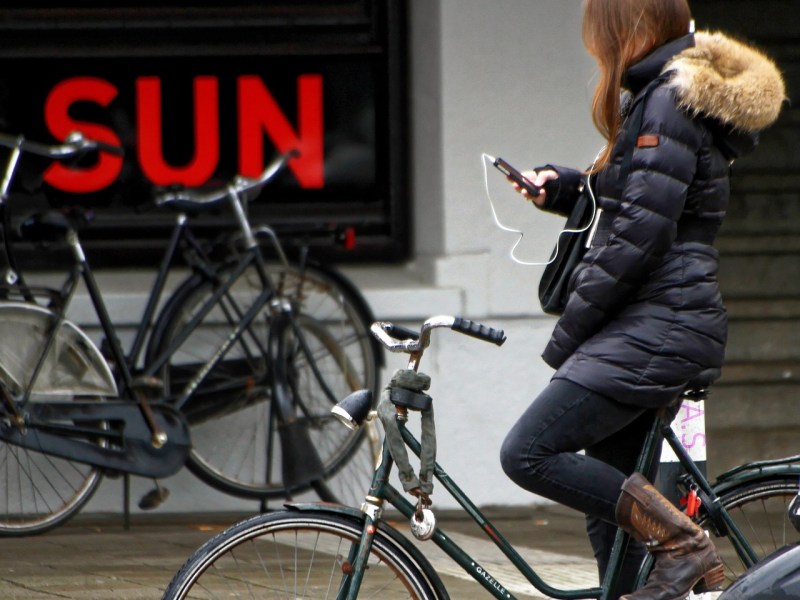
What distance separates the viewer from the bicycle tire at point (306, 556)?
3.58 meters

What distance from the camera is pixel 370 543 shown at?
3584 mm

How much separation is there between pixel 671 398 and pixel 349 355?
3337 mm

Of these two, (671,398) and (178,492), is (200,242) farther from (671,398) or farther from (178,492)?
(671,398)

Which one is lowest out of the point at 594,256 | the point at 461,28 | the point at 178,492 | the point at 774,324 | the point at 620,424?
the point at 178,492

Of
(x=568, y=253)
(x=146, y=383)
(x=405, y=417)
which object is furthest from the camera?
(x=146, y=383)

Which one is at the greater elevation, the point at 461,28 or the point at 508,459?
the point at 461,28

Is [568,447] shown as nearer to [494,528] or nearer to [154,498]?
[494,528]

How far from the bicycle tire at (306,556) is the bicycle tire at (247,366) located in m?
2.75

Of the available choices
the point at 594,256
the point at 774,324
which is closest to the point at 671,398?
the point at 594,256

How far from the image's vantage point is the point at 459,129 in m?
7.13

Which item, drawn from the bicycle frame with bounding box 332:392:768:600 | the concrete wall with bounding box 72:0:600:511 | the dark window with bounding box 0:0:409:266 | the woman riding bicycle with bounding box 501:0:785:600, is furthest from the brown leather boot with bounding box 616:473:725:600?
the dark window with bounding box 0:0:409:266

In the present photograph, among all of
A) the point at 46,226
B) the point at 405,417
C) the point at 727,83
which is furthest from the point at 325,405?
the point at 727,83

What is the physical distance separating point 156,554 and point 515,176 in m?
2.78

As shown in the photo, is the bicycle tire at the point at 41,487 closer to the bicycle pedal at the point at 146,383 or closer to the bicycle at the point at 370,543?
the bicycle pedal at the point at 146,383
